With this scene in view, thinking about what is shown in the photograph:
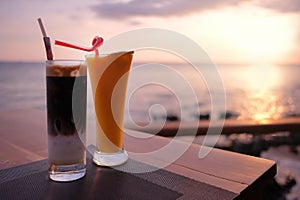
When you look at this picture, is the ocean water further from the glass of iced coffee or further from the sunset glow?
the sunset glow

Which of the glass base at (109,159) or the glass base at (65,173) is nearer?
the glass base at (65,173)

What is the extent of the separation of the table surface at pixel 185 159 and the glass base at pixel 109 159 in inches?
2.6

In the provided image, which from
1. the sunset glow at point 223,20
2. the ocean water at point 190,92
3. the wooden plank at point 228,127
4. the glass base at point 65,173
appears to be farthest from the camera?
the sunset glow at point 223,20

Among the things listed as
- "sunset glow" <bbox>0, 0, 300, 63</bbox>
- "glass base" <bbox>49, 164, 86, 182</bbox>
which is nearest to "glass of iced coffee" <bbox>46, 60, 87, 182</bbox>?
"glass base" <bbox>49, 164, 86, 182</bbox>

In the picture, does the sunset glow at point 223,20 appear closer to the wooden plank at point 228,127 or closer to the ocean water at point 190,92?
the ocean water at point 190,92

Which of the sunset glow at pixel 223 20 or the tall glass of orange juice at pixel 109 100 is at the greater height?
the sunset glow at pixel 223 20

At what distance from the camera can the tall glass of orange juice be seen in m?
0.75

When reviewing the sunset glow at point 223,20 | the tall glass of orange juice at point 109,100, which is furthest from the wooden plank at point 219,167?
the sunset glow at point 223,20

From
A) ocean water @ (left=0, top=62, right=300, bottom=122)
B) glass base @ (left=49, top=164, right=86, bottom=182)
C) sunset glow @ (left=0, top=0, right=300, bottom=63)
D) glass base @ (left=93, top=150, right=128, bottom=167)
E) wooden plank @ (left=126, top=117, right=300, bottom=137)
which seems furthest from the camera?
sunset glow @ (left=0, top=0, right=300, bottom=63)

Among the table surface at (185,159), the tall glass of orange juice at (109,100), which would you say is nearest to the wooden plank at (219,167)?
the table surface at (185,159)

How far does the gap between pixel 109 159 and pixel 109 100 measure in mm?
174

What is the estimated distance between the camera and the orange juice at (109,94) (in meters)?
0.75

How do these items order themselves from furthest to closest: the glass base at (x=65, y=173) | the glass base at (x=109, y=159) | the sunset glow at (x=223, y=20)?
the sunset glow at (x=223, y=20) < the glass base at (x=109, y=159) < the glass base at (x=65, y=173)

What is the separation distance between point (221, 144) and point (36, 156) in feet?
4.61
